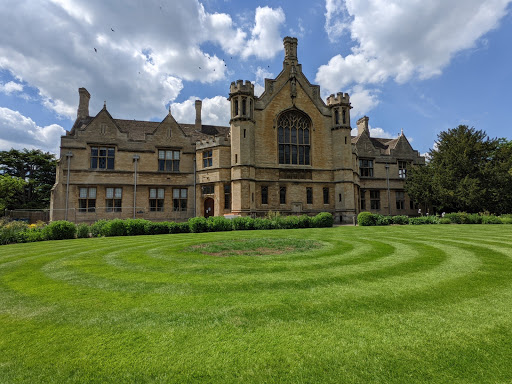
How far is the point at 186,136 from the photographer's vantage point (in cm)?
3034

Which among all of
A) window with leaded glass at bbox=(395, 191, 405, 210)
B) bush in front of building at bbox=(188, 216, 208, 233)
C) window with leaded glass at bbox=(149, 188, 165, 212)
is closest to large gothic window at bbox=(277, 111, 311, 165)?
bush in front of building at bbox=(188, 216, 208, 233)

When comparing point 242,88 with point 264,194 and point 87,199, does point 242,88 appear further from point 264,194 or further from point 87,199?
point 87,199

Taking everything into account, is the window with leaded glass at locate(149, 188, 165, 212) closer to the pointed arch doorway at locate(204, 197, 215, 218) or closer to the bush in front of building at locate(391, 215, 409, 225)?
the pointed arch doorway at locate(204, 197, 215, 218)

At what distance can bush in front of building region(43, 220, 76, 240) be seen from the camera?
51.8 feet

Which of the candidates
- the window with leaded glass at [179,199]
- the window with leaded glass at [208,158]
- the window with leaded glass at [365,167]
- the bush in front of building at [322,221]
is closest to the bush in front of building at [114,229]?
the window with leaded glass at [179,199]

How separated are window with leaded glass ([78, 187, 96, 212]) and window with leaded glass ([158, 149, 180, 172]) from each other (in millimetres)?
7252

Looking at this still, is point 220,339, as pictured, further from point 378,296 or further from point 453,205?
point 453,205

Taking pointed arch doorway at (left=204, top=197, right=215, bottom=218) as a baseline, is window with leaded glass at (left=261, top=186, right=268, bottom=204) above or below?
above

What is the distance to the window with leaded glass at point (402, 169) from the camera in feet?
117

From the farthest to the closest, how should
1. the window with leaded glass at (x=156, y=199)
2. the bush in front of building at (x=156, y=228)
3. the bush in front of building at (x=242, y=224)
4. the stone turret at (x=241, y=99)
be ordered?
the window with leaded glass at (x=156, y=199) < the stone turret at (x=241, y=99) < the bush in front of building at (x=242, y=224) < the bush in front of building at (x=156, y=228)

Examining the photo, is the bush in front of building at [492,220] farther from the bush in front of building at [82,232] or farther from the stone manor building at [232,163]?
the bush in front of building at [82,232]

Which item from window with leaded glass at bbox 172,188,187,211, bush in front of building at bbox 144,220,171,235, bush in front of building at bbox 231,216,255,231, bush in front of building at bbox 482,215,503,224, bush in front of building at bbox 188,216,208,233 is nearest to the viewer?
bush in front of building at bbox 144,220,171,235

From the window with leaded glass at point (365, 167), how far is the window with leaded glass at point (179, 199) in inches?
A: 907

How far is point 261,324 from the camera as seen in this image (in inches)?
134
